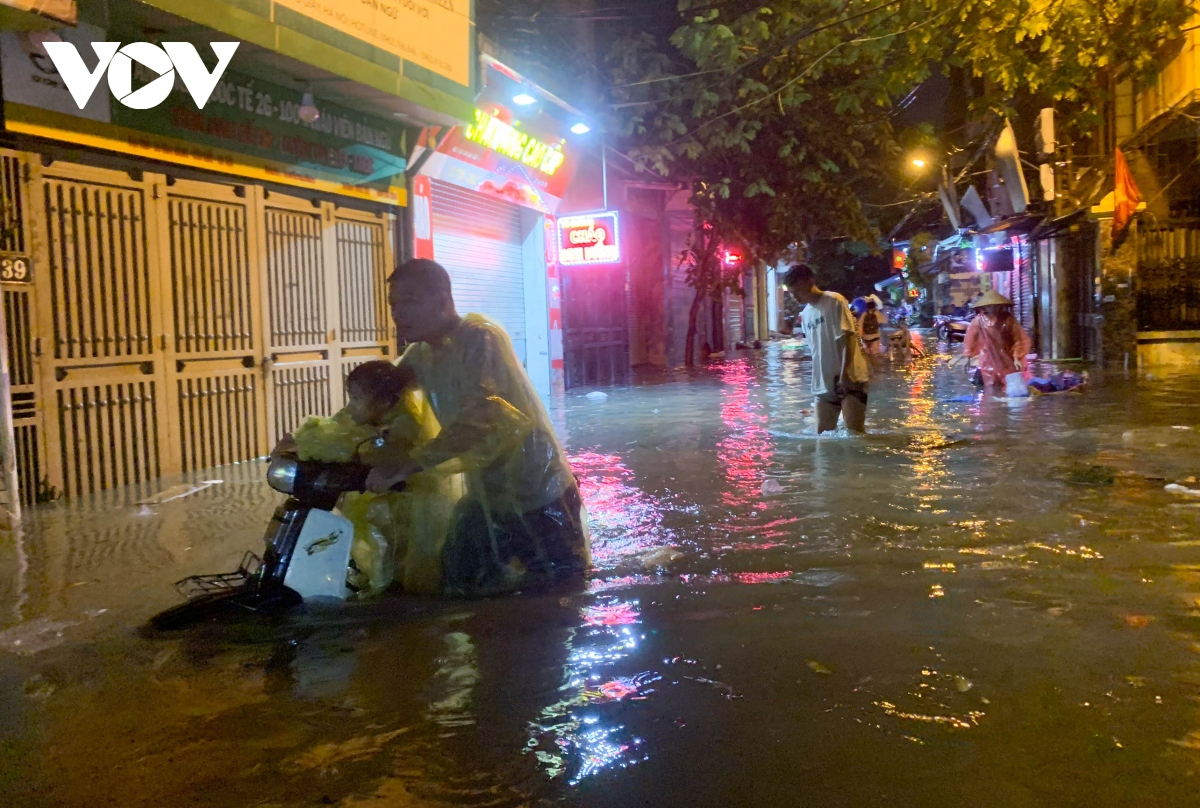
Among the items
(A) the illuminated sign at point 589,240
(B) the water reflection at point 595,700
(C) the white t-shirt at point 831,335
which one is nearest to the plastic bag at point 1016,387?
(C) the white t-shirt at point 831,335

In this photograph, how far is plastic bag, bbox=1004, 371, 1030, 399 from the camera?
13.4 meters

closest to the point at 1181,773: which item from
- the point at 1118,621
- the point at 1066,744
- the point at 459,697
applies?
the point at 1066,744

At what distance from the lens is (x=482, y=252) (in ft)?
46.8

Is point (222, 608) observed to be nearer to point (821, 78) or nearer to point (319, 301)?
point (319, 301)

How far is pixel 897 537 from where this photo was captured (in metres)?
5.51

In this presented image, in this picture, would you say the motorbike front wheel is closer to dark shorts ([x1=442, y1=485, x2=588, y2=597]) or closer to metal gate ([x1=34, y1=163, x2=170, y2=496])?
dark shorts ([x1=442, y1=485, x2=588, y2=597])

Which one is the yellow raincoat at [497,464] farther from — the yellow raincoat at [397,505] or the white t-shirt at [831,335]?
the white t-shirt at [831,335]

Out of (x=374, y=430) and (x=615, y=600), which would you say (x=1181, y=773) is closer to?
(x=615, y=600)

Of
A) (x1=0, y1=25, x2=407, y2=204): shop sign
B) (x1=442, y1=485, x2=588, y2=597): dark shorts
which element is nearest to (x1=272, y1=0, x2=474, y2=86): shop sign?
(x1=0, y1=25, x2=407, y2=204): shop sign

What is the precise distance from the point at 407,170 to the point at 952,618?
916 centimetres

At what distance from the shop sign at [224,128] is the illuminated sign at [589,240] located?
5.81m

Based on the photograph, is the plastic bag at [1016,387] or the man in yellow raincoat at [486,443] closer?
the man in yellow raincoat at [486,443]

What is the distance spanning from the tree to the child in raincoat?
8.12 meters

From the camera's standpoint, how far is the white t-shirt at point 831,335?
29.1 feet
